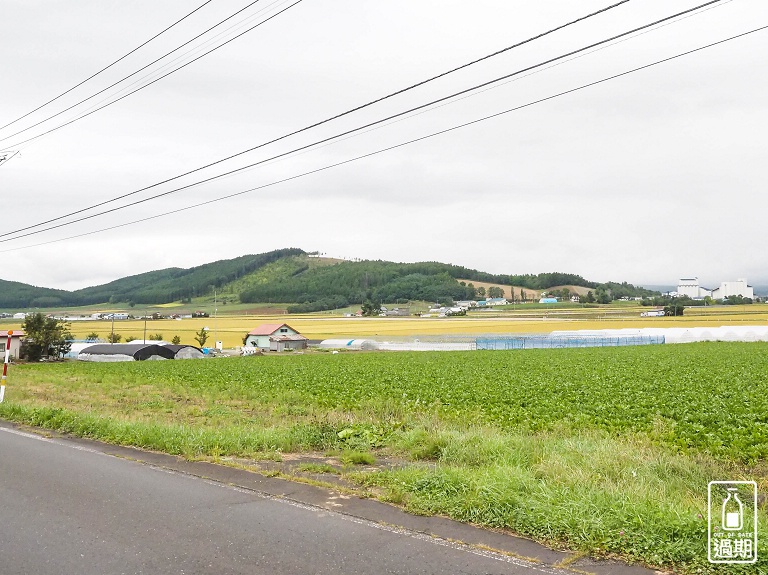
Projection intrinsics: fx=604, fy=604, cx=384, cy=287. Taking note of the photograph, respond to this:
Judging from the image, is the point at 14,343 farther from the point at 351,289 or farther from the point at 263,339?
the point at 351,289

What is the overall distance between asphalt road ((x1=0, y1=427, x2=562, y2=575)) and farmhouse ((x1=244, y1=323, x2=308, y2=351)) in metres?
65.7

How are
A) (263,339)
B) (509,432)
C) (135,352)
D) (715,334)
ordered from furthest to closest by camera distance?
(263,339) → (715,334) → (135,352) → (509,432)

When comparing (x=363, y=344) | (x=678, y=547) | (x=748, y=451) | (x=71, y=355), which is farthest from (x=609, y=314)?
(x=678, y=547)

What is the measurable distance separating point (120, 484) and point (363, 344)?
198ft

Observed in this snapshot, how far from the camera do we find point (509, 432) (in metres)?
13.0

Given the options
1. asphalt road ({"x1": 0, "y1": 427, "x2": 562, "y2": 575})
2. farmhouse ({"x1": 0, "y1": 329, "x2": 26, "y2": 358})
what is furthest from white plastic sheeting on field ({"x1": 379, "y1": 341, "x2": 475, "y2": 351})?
asphalt road ({"x1": 0, "y1": 427, "x2": 562, "y2": 575})

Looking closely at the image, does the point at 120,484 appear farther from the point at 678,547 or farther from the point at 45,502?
the point at 678,547

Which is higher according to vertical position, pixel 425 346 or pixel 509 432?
pixel 509 432

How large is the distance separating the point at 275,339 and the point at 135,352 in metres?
19.4

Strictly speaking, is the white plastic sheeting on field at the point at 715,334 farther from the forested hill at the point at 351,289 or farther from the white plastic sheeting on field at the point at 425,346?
the forested hill at the point at 351,289

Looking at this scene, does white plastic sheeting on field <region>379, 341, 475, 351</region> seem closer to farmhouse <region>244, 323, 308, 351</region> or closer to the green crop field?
farmhouse <region>244, 323, 308, 351</region>

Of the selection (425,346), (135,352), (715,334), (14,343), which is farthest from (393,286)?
(14,343)

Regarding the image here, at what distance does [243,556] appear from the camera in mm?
5531

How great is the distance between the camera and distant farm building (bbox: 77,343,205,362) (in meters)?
→ 58.0
